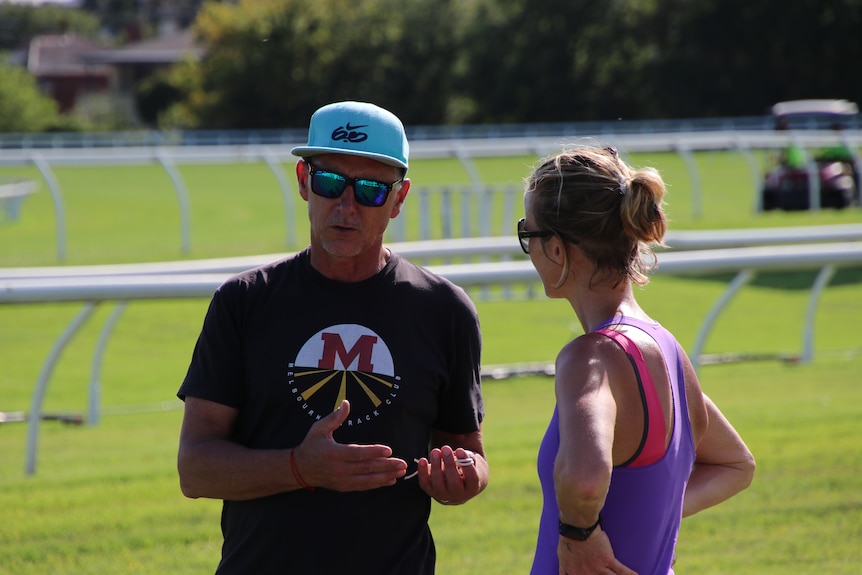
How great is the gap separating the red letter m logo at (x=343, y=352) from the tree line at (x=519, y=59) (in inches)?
2000

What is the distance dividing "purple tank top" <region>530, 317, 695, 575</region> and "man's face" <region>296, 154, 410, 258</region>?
679 millimetres

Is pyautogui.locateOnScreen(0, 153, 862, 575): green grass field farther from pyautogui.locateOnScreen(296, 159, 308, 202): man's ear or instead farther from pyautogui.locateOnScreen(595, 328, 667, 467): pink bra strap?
pyautogui.locateOnScreen(595, 328, 667, 467): pink bra strap

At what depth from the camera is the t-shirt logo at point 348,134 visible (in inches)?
101

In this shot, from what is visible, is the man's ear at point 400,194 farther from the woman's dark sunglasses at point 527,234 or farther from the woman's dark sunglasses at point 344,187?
the woman's dark sunglasses at point 527,234

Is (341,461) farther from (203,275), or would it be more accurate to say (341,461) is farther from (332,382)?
(203,275)

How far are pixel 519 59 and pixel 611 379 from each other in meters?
54.2

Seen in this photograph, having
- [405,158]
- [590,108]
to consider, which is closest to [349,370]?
[405,158]

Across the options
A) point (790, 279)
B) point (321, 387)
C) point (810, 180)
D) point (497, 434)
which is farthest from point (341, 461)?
point (810, 180)

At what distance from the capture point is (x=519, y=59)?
54812 mm

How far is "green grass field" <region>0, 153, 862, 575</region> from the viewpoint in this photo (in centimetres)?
422

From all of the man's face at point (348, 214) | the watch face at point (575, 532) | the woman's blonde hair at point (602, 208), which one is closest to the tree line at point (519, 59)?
the man's face at point (348, 214)

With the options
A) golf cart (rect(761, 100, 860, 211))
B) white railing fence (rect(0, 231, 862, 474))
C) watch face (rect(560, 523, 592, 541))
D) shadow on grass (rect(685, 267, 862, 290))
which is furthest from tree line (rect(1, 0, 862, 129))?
watch face (rect(560, 523, 592, 541))

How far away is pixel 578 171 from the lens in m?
2.24

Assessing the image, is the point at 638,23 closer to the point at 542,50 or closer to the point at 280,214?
the point at 542,50
